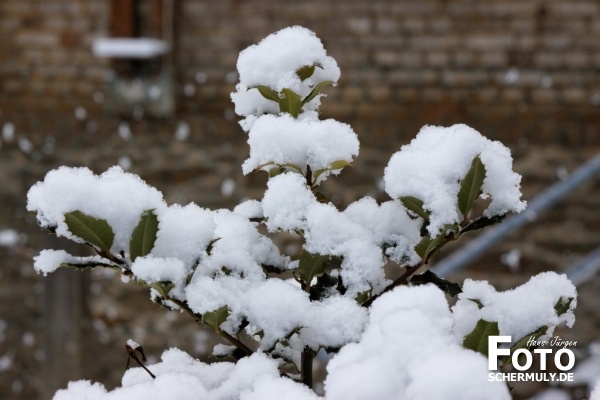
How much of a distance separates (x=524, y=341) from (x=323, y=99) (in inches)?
121

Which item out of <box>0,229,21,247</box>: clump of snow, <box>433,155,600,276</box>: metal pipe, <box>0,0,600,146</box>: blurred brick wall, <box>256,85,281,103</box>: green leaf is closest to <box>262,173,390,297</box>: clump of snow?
<box>256,85,281,103</box>: green leaf

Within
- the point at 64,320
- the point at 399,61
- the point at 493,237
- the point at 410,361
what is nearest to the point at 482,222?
the point at 410,361

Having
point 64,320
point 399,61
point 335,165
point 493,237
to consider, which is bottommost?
point 64,320

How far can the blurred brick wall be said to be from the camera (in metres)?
3.66

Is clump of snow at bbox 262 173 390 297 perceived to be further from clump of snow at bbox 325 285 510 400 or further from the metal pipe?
the metal pipe

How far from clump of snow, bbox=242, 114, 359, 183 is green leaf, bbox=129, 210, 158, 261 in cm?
15

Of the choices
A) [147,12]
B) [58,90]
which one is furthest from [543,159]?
[58,90]

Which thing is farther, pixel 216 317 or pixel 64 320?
pixel 64 320

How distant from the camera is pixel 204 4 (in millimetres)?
3756

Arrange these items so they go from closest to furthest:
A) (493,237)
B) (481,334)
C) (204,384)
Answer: (481,334)
(204,384)
(493,237)

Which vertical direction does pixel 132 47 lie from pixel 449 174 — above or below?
above

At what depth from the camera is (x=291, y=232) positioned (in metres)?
0.77

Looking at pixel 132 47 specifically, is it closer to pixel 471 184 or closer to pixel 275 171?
pixel 275 171

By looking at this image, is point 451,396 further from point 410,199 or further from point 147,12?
point 147,12
